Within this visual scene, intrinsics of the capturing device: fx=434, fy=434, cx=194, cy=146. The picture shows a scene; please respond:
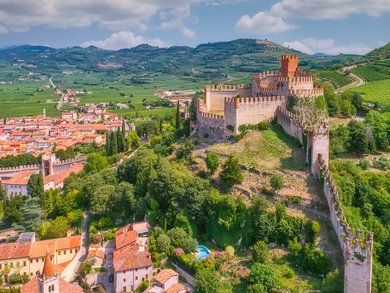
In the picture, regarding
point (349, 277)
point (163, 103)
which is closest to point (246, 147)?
point (349, 277)

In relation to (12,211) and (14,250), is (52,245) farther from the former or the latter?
(12,211)

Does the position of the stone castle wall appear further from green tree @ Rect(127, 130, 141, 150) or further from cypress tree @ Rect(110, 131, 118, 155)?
green tree @ Rect(127, 130, 141, 150)

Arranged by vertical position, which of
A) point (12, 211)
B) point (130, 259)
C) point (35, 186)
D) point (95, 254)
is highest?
point (35, 186)

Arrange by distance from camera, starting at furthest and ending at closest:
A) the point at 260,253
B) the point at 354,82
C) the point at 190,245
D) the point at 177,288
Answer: the point at 354,82 < the point at 190,245 < the point at 260,253 < the point at 177,288

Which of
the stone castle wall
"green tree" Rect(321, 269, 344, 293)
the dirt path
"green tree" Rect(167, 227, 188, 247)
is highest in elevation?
the dirt path

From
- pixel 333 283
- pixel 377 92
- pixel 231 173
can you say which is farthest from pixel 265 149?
pixel 377 92

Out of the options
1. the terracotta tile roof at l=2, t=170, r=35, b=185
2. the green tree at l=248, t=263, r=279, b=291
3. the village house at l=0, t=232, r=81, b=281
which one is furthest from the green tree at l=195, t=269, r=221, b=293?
the terracotta tile roof at l=2, t=170, r=35, b=185

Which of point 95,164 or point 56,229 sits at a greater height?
point 95,164
